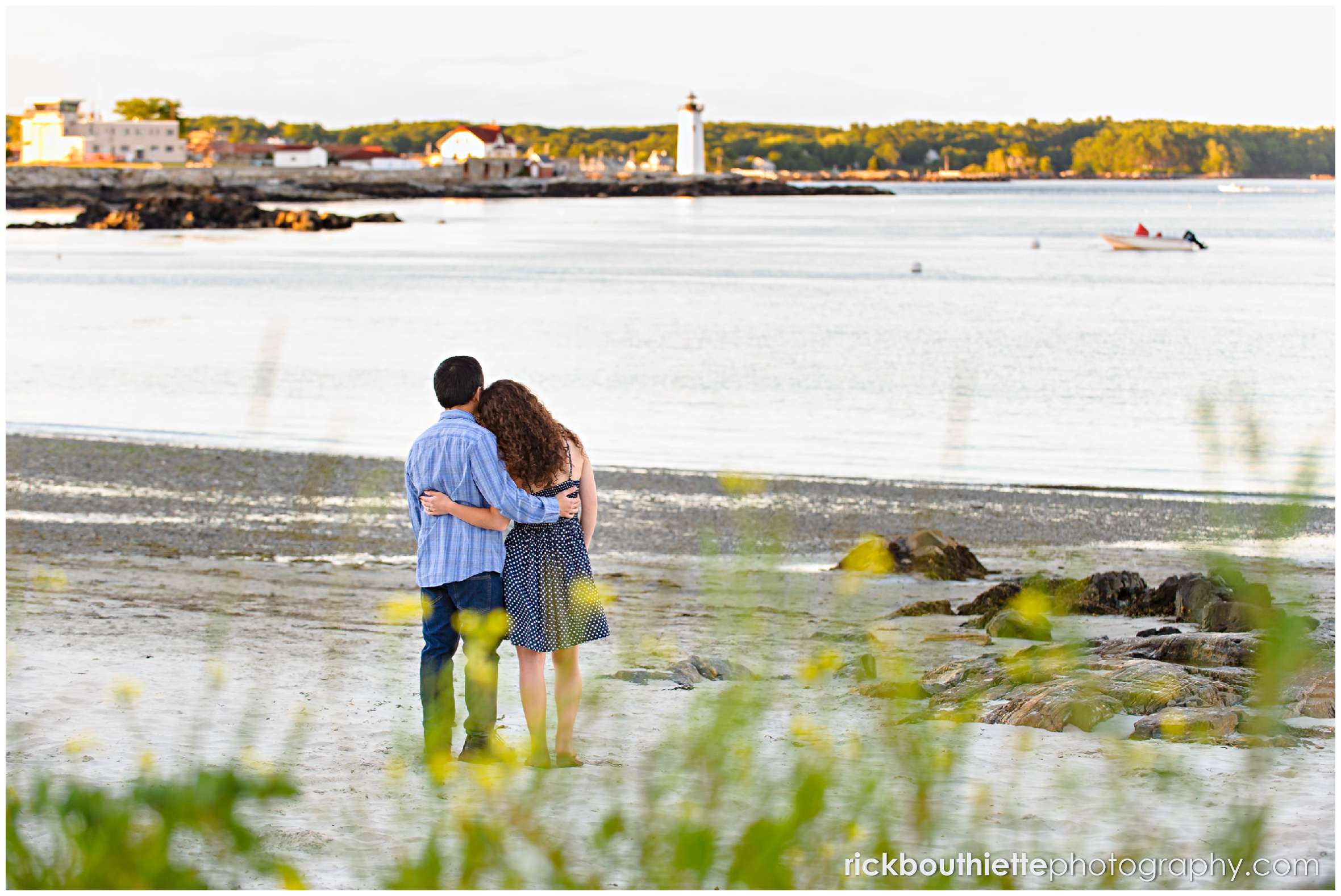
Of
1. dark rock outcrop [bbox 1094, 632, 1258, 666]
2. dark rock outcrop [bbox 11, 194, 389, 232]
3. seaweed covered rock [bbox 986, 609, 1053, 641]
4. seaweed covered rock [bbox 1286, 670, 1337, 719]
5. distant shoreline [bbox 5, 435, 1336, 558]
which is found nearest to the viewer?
seaweed covered rock [bbox 1286, 670, 1337, 719]

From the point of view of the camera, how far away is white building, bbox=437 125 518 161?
188000 mm

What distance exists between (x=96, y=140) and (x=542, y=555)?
175406 millimetres

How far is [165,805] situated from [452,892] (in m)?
0.45

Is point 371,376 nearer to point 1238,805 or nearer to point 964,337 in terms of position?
point 964,337

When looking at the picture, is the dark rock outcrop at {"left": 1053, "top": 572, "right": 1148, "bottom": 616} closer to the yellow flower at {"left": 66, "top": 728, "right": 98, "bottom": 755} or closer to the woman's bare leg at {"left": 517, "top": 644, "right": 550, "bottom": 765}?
the woman's bare leg at {"left": 517, "top": 644, "right": 550, "bottom": 765}

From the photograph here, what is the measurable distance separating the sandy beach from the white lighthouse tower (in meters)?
158

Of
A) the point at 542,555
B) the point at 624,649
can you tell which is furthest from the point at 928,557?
the point at 542,555

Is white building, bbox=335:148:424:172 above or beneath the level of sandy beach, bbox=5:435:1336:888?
above

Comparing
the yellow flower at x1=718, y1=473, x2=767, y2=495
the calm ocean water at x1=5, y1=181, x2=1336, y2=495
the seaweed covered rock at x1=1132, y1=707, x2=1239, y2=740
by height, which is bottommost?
the calm ocean water at x1=5, y1=181, x2=1336, y2=495

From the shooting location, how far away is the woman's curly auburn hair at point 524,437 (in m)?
5.37

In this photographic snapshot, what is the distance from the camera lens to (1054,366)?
102 feet

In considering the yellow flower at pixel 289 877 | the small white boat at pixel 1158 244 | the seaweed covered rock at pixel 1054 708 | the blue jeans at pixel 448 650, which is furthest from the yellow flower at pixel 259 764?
the small white boat at pixel 1158 244

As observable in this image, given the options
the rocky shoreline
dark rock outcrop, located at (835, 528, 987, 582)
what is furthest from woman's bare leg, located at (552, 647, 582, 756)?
the rocky shoreline

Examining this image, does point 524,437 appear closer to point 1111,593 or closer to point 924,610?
point 924,610
